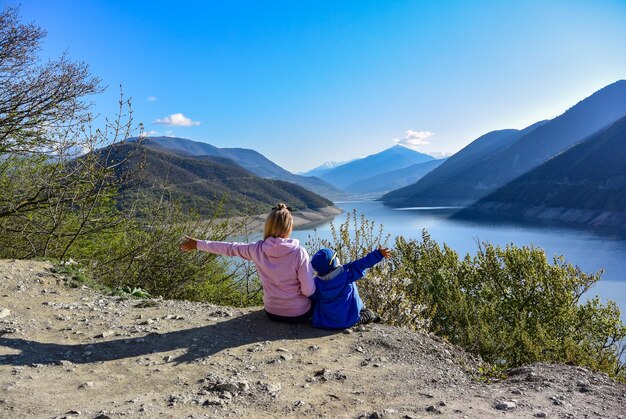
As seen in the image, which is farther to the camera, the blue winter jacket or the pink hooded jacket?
the blue winter jacket

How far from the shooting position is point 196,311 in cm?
610

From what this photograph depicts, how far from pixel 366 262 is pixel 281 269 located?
1021 millimetres

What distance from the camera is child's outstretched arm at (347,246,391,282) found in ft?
17.0

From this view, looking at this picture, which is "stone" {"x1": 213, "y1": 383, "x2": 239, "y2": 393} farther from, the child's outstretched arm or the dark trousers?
the child's outstretched arm

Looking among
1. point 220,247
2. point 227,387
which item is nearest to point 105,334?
point 220,247

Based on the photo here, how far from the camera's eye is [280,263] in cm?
525

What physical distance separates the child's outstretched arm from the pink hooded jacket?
50cm

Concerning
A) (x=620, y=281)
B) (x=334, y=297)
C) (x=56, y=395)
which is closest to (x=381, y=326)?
(x=334, y=297)

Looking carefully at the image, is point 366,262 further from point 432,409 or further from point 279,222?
point 432,409

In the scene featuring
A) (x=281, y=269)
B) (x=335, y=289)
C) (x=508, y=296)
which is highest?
(x=281, y=269)

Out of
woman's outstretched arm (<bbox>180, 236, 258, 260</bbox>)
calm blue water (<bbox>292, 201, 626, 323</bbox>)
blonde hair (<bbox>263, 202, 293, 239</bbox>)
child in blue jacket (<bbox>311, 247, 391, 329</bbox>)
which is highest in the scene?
blonde hair (<bbox>263, 202, 293, 239</bbox>)

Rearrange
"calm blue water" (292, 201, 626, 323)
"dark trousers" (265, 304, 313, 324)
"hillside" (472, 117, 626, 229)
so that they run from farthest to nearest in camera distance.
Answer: "hillside" (472, 117, 626, 229)
"calm blue water" (292, 201, 626, 323)
"dark trousers" (265, 304, 313, 324)

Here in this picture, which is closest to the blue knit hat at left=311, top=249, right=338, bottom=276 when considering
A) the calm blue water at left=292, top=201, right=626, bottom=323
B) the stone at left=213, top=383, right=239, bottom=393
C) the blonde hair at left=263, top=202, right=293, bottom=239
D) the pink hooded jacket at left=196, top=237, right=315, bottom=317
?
the pink hooded jacket at left=196, top=237, right=315, bottom=317

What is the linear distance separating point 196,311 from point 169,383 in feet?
7.41
